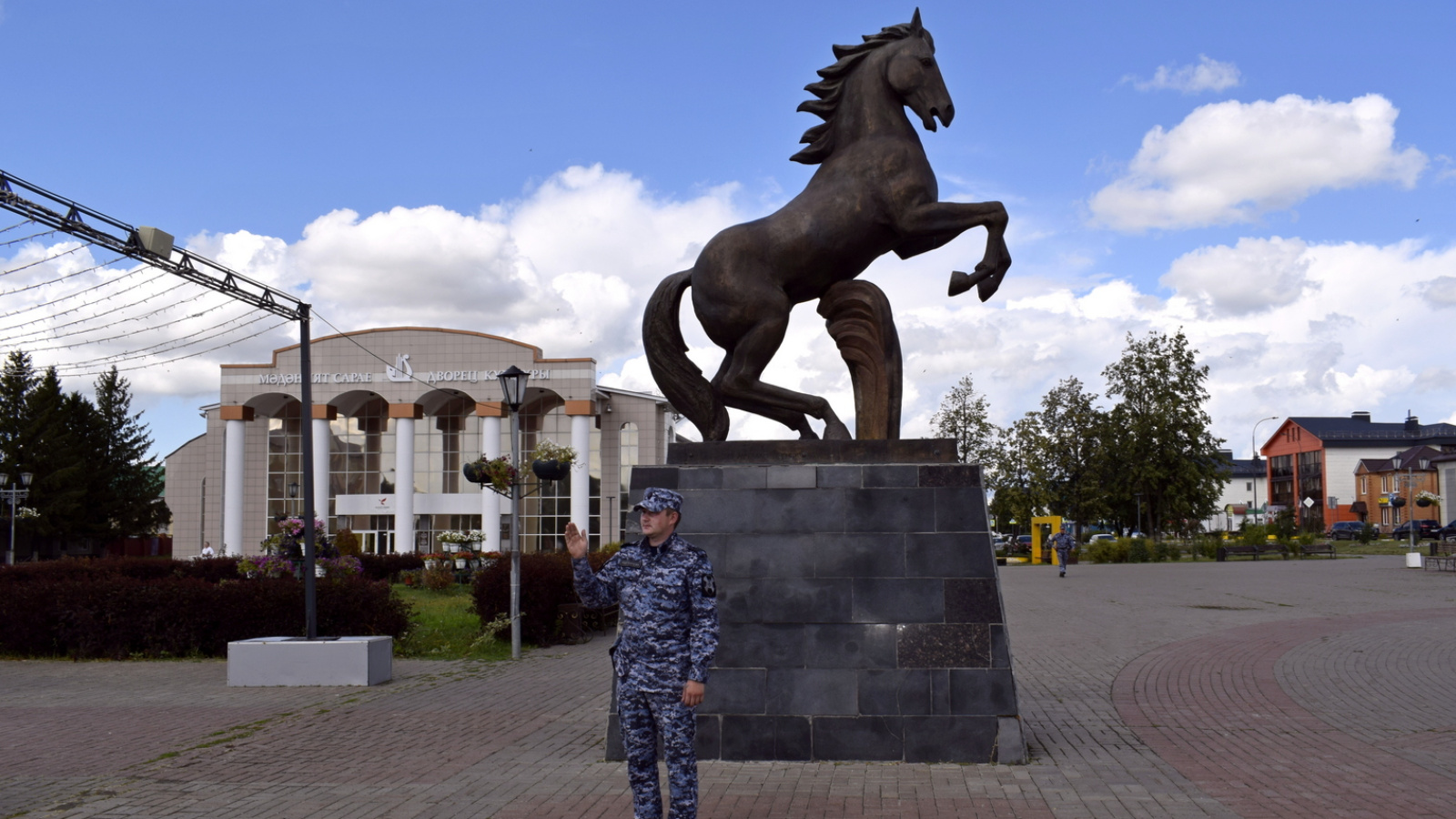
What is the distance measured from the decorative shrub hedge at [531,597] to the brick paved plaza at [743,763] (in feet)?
3.39

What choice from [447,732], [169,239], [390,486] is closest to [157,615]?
[169,239]

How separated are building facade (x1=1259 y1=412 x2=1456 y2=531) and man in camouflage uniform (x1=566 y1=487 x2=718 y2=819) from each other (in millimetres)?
89738

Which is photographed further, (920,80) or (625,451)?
(625,451)

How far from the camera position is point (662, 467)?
7246mm

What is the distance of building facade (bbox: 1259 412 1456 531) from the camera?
286ft

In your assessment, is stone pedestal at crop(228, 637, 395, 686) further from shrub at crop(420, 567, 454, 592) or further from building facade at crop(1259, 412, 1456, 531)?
building facade at crop(1259, 412, 1456, 531)

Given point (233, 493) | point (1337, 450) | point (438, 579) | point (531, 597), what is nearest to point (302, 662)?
point (531, 597)

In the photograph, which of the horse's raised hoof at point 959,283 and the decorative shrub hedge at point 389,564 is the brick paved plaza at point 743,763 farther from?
the decorative shrub hedge at point 389,564

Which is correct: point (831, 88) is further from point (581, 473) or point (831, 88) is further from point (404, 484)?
point (404, 484)

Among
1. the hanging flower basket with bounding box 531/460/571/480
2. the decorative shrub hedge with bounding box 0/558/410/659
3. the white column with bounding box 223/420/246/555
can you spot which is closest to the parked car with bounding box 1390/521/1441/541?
the white column with bounding box 223/420/246/555

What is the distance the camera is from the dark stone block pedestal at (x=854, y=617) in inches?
258

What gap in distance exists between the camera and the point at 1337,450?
8975 cm

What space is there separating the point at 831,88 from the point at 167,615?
1053 cm

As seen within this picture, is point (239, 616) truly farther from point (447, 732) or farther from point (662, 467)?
point (662, 467)
